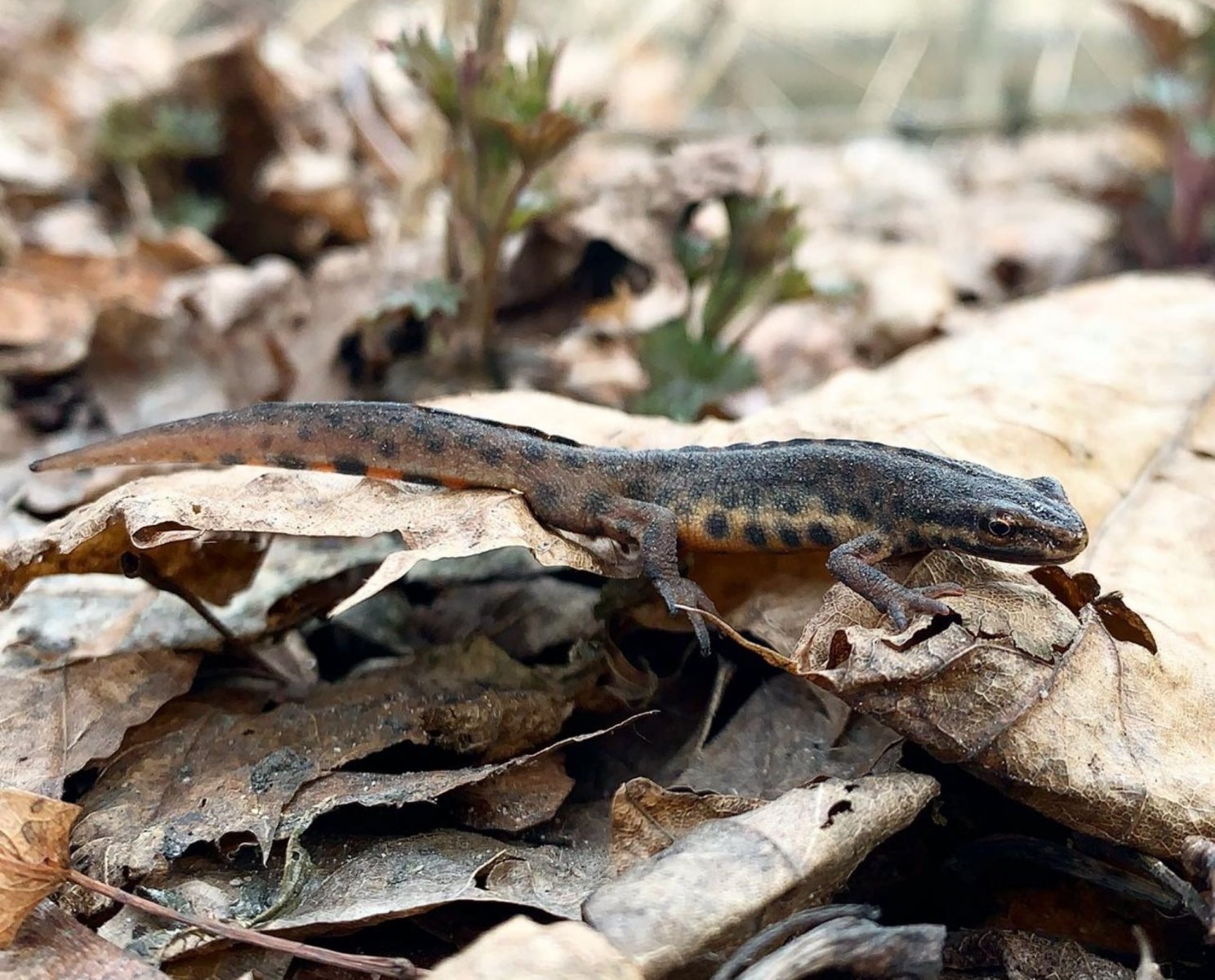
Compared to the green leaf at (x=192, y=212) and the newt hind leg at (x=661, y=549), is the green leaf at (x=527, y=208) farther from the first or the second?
the green leaf at (x=192, y=212)

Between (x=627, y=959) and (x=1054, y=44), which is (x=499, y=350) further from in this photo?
(x=1054, y=44)

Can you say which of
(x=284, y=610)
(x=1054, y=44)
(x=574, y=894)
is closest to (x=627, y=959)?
(x=574, y=894)

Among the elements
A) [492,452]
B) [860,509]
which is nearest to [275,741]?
[492,452]

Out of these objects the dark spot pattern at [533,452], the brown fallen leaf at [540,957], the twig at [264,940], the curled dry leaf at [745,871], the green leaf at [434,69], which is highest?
the green leaf at [434,69]

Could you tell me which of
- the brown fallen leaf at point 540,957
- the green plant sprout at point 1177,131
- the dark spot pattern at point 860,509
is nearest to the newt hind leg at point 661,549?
the dark spot pattern at point 860,509

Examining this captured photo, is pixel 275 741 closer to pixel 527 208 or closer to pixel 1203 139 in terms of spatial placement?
pixel 527 208

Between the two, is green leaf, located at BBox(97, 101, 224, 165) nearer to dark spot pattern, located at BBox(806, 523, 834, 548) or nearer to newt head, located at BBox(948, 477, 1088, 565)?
dark spot pattern, located at BBox(806, 523, 834, 548)
